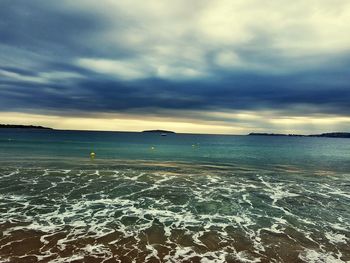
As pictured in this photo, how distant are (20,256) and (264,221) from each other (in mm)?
16740

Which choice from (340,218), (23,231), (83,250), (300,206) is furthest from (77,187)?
(340,218)

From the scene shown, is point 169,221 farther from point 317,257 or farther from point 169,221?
point 317,257

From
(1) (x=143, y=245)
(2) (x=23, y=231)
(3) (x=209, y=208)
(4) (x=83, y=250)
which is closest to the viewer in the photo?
(4) (x=83, y=250)

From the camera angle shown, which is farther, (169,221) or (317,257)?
(169,221)

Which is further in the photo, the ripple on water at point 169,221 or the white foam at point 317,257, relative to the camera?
the ripple on water at point 169,221

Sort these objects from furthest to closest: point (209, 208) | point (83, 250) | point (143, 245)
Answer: point (209, 208) → point (143, 245) → point (83, 250)

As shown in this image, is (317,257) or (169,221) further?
(169,221)

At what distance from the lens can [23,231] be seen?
60.5 ft

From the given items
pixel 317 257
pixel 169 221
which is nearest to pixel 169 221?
pixel 169 221

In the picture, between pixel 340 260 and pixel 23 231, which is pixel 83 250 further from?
pixel 340 260

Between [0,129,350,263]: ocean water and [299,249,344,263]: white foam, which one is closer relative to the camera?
[299,249,344,263]: white foam

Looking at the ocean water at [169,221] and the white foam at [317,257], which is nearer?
the white foam at [317,257]

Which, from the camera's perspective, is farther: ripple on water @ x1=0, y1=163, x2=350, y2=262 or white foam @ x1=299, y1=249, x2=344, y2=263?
ripple on water @ x1=0, y1=163, x2=350, y2=262

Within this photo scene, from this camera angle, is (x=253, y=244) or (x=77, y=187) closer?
(x=253, y=244)
